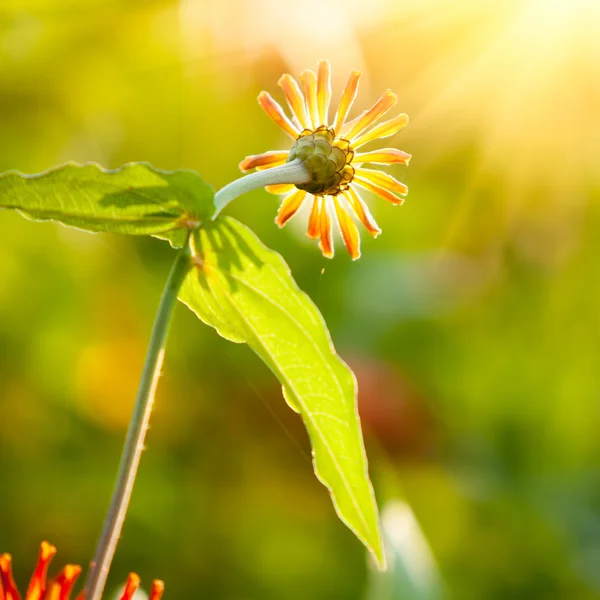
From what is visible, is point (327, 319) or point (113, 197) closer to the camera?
point (113, 197)

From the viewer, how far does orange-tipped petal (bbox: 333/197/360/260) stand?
289 mm

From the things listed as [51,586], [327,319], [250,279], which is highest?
[327,319]

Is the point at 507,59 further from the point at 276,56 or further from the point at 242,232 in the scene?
the point at 242,232

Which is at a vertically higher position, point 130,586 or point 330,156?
point 330,156

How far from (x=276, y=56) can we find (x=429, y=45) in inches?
14.0

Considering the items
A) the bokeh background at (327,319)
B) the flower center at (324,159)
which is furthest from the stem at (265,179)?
the bokeh background at (327,319)

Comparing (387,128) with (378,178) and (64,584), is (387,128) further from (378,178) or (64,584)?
(64,584)

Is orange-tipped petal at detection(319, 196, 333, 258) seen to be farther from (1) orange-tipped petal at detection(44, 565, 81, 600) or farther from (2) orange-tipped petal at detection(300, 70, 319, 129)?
(1) orange-tipped petal at detection(44, 565, 81, 600)

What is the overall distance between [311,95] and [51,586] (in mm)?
202

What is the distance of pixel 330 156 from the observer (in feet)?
0.95

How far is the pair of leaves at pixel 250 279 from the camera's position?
0.29 meters

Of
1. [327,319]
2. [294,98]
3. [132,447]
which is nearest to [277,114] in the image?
[294,98]

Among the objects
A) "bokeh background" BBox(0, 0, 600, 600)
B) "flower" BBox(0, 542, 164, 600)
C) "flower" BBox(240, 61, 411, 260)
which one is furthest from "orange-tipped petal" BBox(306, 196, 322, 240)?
"bokeh background" BBox(0, 0, 600, 600)

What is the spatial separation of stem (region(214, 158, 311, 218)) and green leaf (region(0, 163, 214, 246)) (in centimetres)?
2
